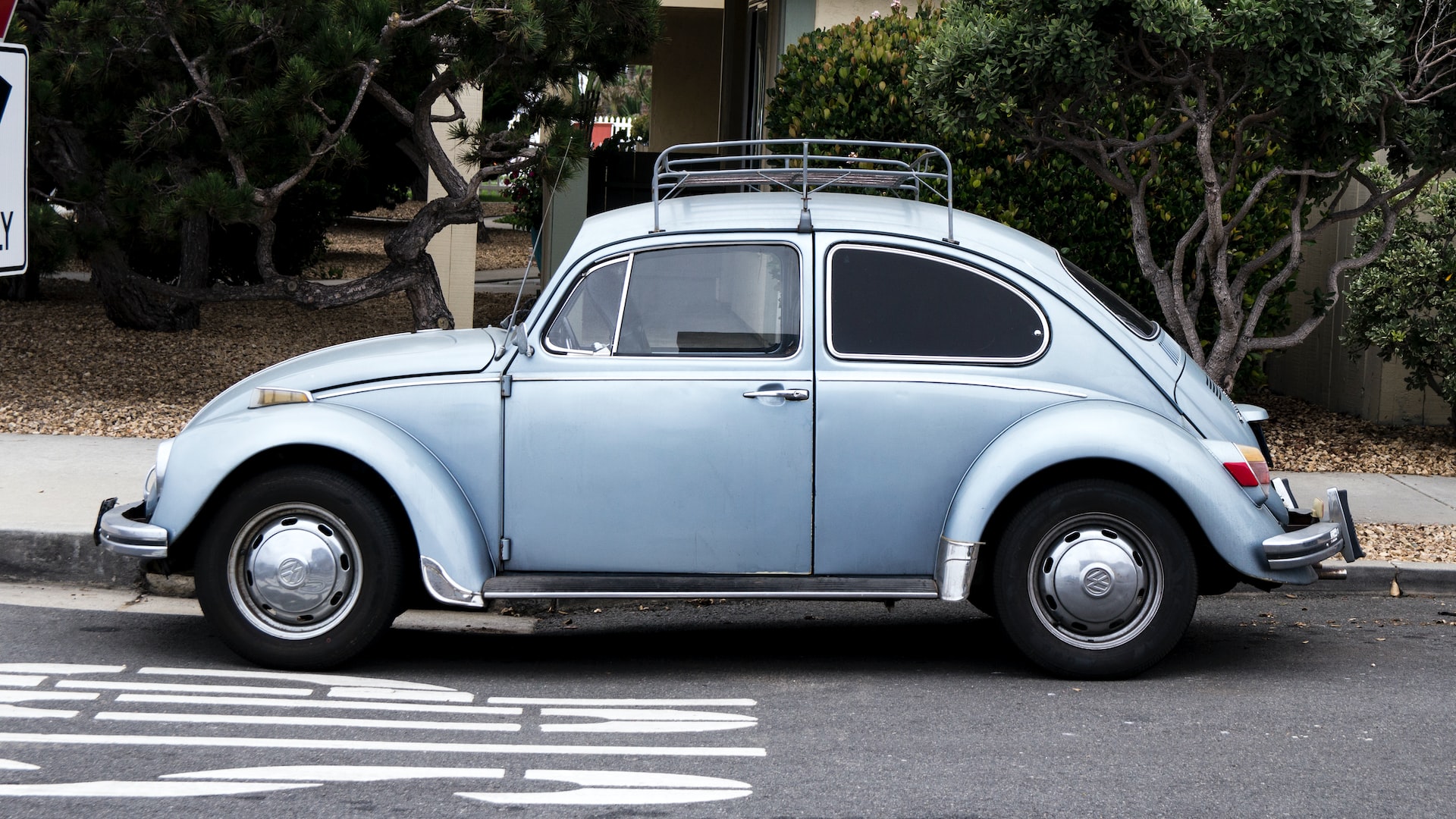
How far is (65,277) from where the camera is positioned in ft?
53.4

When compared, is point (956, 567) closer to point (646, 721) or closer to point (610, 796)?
point (646, 721)

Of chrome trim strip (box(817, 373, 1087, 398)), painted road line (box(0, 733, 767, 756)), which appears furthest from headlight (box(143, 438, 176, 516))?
chrome trim strip (box(817, 373, 1087, 398))

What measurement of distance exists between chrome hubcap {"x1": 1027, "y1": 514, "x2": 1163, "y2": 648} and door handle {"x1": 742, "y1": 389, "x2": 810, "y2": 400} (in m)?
1.08

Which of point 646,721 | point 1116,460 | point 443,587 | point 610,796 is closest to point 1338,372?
point 1116,460

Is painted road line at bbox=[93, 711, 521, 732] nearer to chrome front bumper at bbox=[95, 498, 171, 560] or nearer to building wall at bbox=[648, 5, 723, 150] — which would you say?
chrome front bumper at bbox=[95, 498, 171, 560]

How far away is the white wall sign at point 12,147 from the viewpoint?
19.0ft

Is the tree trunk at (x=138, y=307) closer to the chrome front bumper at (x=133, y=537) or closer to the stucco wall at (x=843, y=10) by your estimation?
the stucco wall at (x=843, y=10)

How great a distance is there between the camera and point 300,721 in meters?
4.92

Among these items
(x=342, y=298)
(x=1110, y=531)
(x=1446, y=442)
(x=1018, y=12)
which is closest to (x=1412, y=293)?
(x=1446, y=442)

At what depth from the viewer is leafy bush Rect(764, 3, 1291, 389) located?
407 inches

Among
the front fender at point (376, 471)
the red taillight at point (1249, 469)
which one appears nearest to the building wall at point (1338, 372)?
the red taillight at point (1249, 469)

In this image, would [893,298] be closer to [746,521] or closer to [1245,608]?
[746,521]

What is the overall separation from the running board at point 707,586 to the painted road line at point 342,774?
94cm

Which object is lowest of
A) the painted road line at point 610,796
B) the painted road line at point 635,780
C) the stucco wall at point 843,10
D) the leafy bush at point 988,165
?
the painted road line at point 610,796
